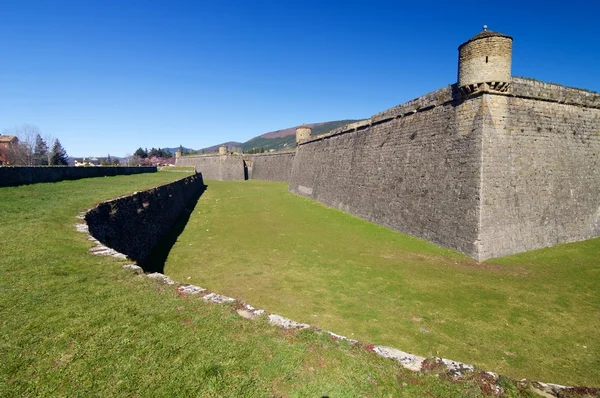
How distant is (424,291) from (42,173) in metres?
19.8

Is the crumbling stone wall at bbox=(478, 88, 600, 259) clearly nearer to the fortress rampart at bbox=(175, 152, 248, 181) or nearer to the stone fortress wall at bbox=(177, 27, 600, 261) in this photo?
the stone fortress wall at bbox=(177, 27, 600, 261)

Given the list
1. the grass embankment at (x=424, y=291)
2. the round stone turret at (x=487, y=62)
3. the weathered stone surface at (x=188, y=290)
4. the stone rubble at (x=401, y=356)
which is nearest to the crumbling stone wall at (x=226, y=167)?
the grass embankment at (x=424, y=291)

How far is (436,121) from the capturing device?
13367 mm

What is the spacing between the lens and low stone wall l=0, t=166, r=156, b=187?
1430 cm

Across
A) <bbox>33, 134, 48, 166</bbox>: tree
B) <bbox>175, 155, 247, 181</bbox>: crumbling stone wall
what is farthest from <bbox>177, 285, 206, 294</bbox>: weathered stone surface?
<bbox>33, 134, 48, 166</bbox>: tree

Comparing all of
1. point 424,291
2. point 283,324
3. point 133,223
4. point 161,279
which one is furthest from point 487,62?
point 133,223

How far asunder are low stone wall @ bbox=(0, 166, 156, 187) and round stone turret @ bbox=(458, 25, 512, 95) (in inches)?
747

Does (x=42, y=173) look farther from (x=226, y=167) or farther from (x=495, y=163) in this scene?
(x=226, y=167)

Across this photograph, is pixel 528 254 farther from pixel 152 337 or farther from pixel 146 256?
pixel 146 256

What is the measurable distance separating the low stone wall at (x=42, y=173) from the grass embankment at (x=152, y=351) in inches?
477

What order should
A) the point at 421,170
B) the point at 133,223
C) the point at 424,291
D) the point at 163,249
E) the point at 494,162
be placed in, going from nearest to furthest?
1. the point at 424,291
2. the point at 494,162
3. the point at 133,223
4. the point at 163,249
5. the point at 421,170

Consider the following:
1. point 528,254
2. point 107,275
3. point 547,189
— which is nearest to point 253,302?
point 107,275

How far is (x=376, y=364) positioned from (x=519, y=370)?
10.1ft

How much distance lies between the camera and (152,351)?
12.0ft
